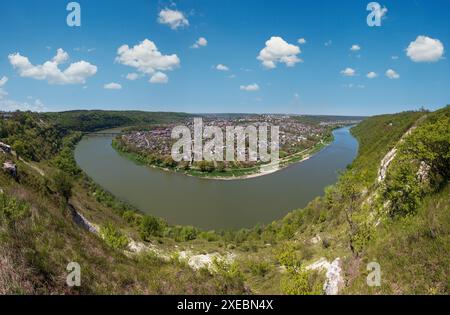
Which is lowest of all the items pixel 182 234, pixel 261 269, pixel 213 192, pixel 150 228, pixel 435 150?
pixel 182 234

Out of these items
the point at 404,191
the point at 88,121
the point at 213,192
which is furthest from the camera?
the point at 88,121

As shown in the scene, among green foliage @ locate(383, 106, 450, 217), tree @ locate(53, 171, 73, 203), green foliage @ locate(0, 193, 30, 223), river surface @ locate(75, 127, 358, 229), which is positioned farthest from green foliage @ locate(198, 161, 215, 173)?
green foliage @ locate(0, 193, 30, 223)

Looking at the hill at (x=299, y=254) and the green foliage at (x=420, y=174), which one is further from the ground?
the green foliage at (x=420, y=174)

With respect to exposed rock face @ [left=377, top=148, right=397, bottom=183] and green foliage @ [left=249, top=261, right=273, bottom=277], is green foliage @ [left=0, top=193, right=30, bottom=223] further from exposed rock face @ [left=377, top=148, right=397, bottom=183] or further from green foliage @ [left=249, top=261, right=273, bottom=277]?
exposed rock face @ [left=377, top=148, right=397, bottom=183]

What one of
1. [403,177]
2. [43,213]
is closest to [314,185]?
[403,177]

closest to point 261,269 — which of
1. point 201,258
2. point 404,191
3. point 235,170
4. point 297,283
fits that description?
point 201,258

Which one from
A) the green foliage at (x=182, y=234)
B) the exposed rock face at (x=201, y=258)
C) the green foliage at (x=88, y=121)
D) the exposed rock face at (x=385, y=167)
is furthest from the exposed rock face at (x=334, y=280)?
the green foliage at (x=88, y=121)

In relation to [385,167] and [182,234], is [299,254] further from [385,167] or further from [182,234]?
[182,234]

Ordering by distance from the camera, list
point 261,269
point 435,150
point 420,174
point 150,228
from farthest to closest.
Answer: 1. point 150,228
2. point 261,269
3. point 420,174
4. point 435,150

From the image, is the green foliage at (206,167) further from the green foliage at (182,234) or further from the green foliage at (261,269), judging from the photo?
the green foliage at (261,269)
